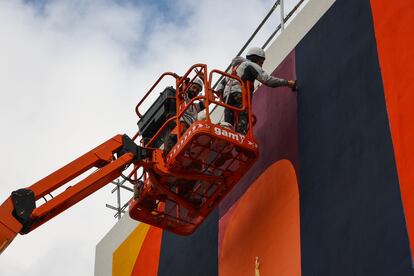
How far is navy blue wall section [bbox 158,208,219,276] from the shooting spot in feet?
51.6

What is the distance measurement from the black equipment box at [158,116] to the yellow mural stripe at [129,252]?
441 cm

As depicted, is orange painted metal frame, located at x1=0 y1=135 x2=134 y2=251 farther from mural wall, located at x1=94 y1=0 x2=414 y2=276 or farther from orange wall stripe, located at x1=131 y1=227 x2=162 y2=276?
orange wall stripe, located at x1=131 y1=227 x2=162 y2=276

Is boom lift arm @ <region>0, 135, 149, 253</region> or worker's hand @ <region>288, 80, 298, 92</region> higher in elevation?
worker's hand @ <region>288, 80, 298, 92</region>

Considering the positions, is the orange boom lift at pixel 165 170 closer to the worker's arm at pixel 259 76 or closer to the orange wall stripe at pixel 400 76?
the worker's arm at pixel 259 76

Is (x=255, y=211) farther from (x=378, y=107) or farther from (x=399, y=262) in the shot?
(x=399, y=262)

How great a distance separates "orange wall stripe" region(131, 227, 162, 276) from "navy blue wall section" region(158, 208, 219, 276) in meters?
0.23

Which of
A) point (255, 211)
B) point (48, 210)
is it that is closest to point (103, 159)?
point (48, 210)

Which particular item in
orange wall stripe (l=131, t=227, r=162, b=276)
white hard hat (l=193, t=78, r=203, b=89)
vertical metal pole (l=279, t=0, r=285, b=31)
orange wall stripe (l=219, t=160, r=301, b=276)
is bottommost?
orange wall stripe (l=219, t=160, r=301, b=276)

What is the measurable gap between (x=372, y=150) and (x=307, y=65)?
3035 mm

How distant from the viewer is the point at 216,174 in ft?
45.8

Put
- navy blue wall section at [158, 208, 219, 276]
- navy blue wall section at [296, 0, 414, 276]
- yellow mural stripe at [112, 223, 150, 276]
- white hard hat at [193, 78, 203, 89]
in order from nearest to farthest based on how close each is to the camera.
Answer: navy blue wall section at [296, 0, 414, 276], white hard hat at [193, 78, 203, 89], navy blue wall section at [158, 208, 219, 276], yellow mural stripe at [112, 223, 150, 276]

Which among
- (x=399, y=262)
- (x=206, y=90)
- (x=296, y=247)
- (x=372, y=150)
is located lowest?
(x=399, y=262)

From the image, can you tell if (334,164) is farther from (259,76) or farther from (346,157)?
(259,76)

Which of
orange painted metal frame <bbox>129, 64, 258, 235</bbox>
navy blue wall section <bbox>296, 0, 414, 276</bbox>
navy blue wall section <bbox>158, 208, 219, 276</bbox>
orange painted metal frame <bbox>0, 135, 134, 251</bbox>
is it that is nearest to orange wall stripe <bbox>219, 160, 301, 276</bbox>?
navy blue wall section <bbox>296, 0, 414, 276</bbox>
